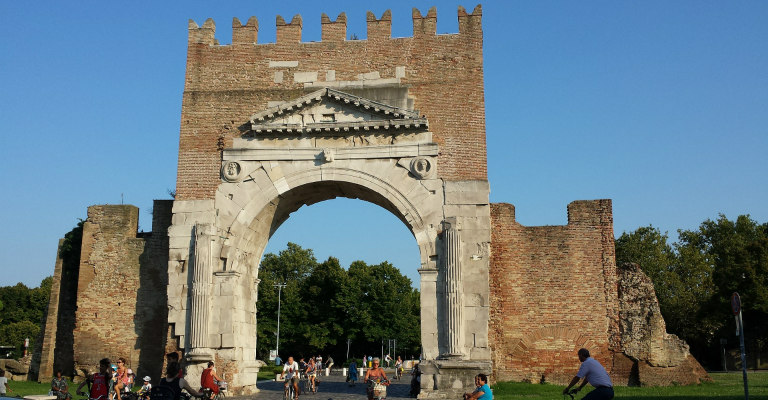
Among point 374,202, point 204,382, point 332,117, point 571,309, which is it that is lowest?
point 204,382

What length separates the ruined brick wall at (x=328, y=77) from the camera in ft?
59.2

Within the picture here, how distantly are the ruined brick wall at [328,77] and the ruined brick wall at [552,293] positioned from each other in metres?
2.58

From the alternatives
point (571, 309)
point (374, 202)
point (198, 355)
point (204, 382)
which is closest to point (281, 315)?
point (374, 202)

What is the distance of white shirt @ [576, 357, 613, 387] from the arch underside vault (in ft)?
25.2

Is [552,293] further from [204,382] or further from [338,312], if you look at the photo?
[338,312]

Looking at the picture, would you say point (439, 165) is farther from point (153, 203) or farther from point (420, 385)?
point (153, 203)

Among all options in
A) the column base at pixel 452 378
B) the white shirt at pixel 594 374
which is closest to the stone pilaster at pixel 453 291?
the column base at pixel 452 378

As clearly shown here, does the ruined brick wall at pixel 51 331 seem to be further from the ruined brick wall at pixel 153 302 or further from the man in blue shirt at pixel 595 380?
the man in blue shirt at pixel 595 380

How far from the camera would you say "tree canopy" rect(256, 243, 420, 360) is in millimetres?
51438

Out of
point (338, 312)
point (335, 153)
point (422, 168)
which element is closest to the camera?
point (422, 168)

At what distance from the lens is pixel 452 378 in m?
16.2

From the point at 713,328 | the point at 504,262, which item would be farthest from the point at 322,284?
the point at 504,262

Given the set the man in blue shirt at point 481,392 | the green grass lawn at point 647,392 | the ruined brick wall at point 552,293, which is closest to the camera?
the man in blue shirt at point 481,392

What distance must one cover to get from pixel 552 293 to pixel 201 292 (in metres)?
8.89
